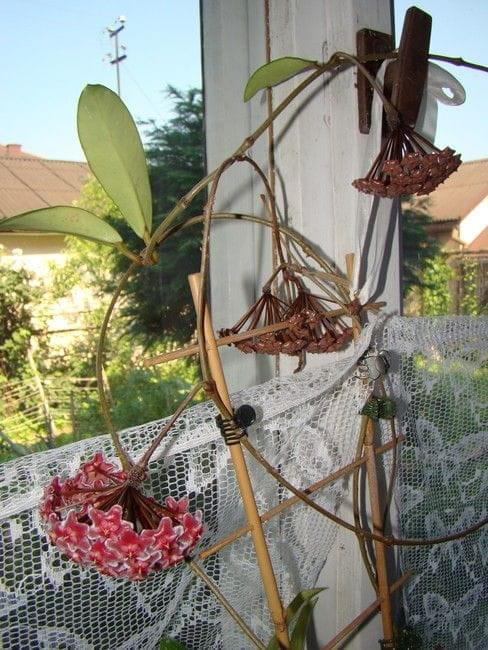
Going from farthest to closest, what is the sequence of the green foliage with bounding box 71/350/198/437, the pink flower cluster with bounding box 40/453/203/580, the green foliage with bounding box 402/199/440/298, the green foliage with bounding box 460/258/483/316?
1. the green foliage with bounding box 460/258/483/316
2. the green foliage with bounding box 402/199/440/298
3. the green foliage with bounding box 71/350/198/437
4. the pink flower cluster with bounding box 40/453/203/580

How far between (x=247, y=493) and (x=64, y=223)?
311mm

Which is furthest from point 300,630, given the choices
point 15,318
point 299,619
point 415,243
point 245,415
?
point 415,243

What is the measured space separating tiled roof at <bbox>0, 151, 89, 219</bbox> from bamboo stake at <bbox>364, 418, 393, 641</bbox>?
46 centimetres

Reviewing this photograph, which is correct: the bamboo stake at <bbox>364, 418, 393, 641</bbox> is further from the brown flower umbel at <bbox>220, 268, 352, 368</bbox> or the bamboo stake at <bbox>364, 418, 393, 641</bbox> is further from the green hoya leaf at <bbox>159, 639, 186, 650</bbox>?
the green hoya leaf at <bbox>159, 639, 186, 650</bbox>

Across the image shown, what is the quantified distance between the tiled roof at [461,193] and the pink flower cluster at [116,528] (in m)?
0.86

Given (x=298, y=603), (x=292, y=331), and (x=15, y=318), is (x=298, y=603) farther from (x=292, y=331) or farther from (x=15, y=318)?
(x=15, y=318)

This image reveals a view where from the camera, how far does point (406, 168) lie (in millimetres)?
668

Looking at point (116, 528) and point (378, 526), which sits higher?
point (116, 528)

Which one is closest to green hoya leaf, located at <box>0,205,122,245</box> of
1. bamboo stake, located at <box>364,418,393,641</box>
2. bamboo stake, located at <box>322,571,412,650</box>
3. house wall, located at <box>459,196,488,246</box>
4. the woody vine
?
the woody vine

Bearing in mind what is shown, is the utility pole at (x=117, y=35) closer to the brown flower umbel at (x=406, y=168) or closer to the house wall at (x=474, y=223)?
the brown flower umbel at (x=406, y=168)

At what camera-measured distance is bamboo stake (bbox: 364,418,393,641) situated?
82cm

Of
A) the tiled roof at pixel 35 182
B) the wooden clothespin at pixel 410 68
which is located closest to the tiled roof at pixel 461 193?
the wooden clothespin at pixel 410 68

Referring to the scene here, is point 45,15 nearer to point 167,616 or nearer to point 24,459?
point 24,459

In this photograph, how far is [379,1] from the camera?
0.91m
